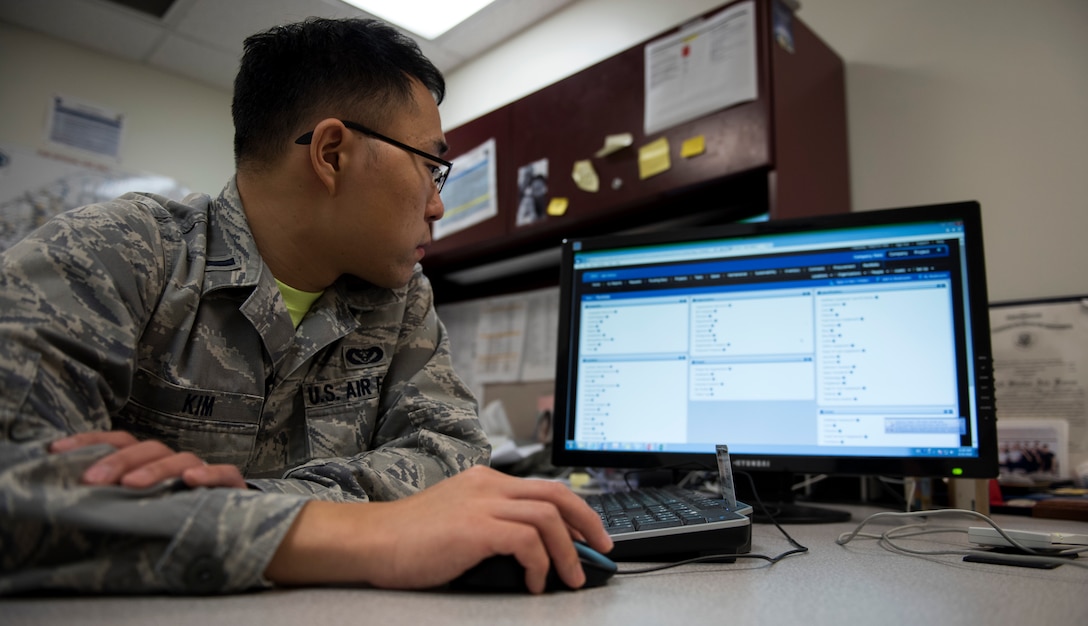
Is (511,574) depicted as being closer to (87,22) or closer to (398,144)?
(398,144)

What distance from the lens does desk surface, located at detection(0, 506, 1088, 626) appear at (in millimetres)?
→ 366

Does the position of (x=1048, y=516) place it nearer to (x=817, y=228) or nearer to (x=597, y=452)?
(x=817, y=228)

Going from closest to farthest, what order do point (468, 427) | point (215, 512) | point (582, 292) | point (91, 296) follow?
point (215, 512) < point (91, 296) < point (468, 427) < point (582, 292)

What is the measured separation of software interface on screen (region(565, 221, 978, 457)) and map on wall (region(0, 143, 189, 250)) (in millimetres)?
1722

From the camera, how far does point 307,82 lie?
896 mm

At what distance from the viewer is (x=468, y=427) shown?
0.87 metres

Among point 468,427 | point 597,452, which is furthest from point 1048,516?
point 468,427

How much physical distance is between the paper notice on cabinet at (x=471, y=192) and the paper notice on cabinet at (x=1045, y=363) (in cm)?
107

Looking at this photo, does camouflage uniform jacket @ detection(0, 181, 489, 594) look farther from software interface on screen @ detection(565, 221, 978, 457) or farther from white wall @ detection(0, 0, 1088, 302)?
white wall @ detection(0, 0, 1088, 302)

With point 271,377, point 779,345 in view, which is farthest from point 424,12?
point 779,345

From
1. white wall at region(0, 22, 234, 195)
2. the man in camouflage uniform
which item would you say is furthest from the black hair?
white wall at region(0, 22, 234, 195)

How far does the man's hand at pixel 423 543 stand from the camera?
43cm

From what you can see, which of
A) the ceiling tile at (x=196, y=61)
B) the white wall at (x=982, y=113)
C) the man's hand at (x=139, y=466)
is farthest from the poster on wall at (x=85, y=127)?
the man's hand at (x=139, y=466)

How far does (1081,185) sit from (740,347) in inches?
31.5
